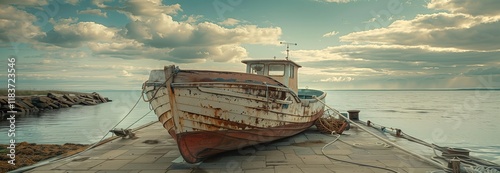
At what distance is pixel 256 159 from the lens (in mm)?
6621

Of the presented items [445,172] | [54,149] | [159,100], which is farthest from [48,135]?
[445,172]

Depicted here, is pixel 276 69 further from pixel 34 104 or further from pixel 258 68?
pixel 34 104

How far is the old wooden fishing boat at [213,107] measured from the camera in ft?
19.2

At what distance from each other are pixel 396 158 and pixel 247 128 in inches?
134

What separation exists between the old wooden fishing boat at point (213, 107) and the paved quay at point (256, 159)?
1.40 feet

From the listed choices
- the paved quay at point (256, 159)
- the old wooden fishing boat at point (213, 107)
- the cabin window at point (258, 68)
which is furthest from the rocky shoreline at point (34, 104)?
the old wooden fishing boat at point (213, 107)

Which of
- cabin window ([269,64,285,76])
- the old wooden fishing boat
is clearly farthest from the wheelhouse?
the old wooden fishing boat

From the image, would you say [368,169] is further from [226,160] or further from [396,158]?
[226,160]

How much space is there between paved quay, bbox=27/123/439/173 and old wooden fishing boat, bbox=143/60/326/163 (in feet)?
1.40

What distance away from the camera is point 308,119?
9.97 m

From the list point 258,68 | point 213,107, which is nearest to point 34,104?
point 258,68

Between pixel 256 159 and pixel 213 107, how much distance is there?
64.6 inches

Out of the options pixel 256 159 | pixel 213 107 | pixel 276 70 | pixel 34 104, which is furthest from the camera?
pixel 34 104

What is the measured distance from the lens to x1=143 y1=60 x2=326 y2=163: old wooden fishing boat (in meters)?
5.87
